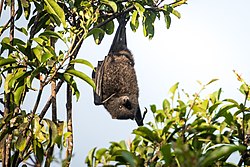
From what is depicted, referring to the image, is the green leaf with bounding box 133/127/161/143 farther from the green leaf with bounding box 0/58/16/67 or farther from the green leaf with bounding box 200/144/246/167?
the green leaf with bounding box 0/58/16/67

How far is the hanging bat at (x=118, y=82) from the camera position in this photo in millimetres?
4207

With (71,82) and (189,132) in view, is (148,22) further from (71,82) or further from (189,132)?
(189,132)

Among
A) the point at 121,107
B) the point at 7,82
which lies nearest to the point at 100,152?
the point at 7,82

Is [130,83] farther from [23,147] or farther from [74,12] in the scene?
[23,147]

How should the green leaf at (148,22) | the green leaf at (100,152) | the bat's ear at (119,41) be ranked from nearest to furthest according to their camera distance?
the green leaf at (100,152), the green leaf at (148,22), the bat's ear at (119,41)

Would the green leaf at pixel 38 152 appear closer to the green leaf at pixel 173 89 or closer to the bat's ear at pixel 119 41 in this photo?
the green leaf at pixel 173 89

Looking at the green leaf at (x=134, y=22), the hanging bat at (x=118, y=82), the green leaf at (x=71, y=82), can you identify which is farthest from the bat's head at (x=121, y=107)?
the green leaf at (x=71, y=82)

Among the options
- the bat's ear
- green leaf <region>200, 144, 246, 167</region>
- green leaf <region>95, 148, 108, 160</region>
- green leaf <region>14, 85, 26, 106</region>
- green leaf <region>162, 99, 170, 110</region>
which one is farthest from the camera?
the bat's ear

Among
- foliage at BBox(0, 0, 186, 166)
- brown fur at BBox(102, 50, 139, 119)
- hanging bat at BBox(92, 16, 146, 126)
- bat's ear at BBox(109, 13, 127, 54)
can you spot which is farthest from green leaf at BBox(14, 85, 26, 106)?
bat's ear at BBox(109, 13, 127, 54)

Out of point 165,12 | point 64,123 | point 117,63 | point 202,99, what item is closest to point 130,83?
point 117,63

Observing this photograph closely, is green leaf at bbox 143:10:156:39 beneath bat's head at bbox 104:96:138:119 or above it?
above

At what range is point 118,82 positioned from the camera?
423 cm

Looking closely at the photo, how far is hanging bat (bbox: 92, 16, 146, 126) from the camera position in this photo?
4.21 meters

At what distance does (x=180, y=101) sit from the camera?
1.66 meters
